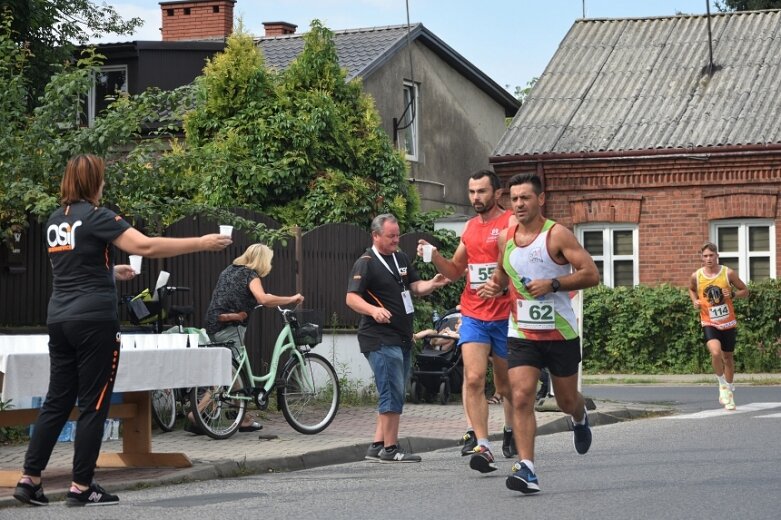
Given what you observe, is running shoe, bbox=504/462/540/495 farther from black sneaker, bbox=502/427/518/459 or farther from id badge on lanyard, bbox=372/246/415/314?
id badge on lanyard, bbox=372/246/415/314

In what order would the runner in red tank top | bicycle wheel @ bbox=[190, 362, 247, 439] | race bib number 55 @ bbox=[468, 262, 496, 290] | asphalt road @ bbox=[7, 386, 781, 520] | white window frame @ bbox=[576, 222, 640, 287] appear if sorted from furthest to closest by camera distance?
white window frame @ bbox=[576, 222, 640, 287] → bicycle wheel @ bbox=[190, 362, 247, 439] → race bib number 55 @ bbox=[468, 262, 496, 290] → the runner in red tank top → asphalt road @ bbox=[7, 386, 781, 520]

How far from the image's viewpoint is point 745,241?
27969mm

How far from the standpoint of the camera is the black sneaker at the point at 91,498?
29.1ft

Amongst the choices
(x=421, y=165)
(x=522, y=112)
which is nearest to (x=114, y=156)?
(x=522, y=112)

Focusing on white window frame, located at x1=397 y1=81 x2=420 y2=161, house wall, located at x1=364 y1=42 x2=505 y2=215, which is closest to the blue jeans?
house wall, located at x1=364 y1=42 x2=505 y2=215

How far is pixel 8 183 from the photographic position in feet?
42.6

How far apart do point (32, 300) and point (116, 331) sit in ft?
15.0

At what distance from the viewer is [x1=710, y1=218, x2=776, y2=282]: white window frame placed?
2767cm

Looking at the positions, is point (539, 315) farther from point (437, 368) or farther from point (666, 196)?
point (666, 196)

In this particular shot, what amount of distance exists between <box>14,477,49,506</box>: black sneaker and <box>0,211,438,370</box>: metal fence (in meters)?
4.30

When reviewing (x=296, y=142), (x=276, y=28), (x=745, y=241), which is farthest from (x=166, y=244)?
(x=276, y=28)

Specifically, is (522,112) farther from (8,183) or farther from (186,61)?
(8,183)

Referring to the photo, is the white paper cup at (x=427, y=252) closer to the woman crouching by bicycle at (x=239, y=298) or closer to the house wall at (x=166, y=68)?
the woman crouching by bicycle at (x=239, y=298)

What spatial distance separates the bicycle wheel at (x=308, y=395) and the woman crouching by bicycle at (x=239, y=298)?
396 mm
